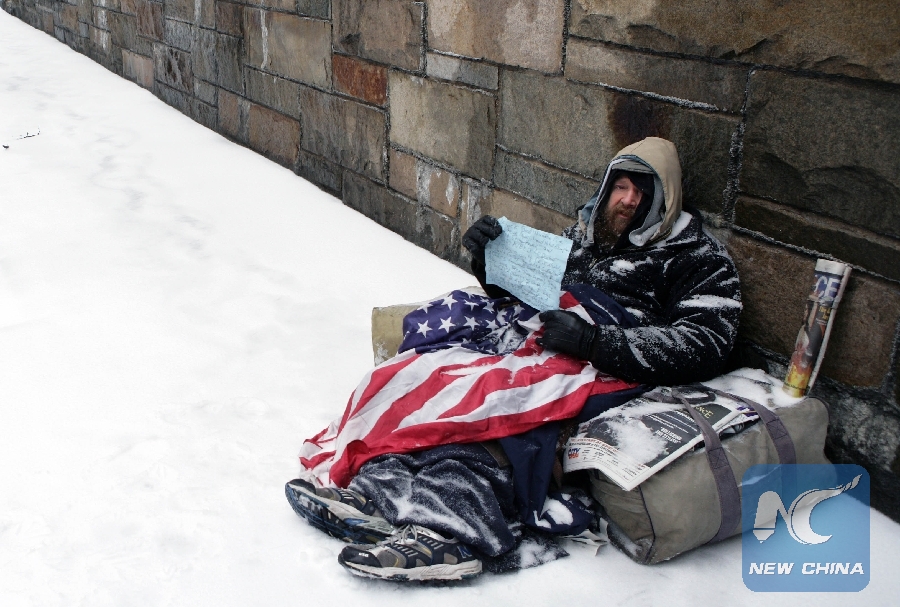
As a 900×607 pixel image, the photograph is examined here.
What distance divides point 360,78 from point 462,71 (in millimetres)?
961

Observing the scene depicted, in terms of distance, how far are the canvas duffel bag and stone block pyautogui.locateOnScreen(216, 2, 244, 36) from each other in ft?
14.9

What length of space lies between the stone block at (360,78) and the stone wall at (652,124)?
10mm

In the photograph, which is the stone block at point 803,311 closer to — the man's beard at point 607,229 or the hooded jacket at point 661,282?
the hooded jacket at point 661,282

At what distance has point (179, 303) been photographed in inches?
138

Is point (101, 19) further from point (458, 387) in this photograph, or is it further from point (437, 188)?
point (458, 387)

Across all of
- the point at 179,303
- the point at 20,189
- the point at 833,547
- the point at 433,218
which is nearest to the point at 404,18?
the point at 433,218

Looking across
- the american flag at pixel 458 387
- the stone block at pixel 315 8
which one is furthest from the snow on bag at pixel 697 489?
the stone block at pixel 315 8

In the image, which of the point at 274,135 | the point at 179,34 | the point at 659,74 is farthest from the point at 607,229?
the point at 179,34

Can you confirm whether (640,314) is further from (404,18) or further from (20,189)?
(20,189)

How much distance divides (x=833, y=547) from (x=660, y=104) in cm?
138

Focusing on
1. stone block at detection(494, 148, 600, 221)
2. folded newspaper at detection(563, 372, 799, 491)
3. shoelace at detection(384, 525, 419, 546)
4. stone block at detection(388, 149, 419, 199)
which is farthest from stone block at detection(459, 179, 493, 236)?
shoelace at detection(384, 525, 419, 546)

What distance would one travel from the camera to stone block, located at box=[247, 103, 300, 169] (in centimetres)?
536

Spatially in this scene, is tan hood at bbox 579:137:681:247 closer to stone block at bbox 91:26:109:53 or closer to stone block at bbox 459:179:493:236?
stone block at bbox 459:179:493:236

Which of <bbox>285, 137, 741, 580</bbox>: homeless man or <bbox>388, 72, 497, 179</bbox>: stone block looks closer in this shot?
<bbox>285, 137, 741, 580</bbox>: homeless man
